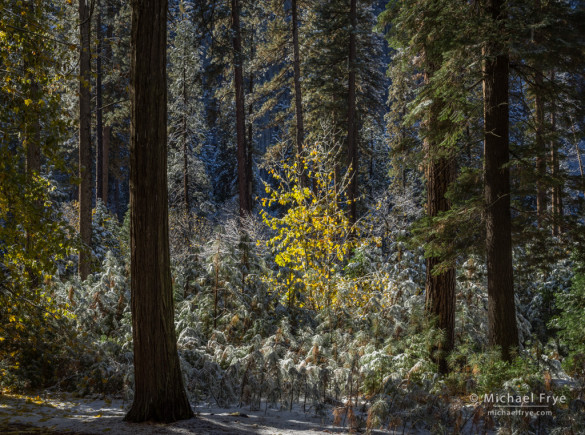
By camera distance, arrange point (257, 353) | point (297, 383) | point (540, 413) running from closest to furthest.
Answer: point (540, 413), point (297, 383), point (257, 353)

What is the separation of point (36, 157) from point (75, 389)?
20.0 feet

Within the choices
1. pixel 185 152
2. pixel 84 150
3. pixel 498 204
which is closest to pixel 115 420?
pixel 498 204

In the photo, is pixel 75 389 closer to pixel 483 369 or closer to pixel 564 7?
pixel 483 369

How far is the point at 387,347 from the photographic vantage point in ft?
21.7

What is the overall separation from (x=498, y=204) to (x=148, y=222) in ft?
15.3

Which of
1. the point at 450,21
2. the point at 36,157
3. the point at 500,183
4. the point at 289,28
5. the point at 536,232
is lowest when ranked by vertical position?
the point at 536,232

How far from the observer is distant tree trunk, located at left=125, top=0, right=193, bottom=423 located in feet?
14.3

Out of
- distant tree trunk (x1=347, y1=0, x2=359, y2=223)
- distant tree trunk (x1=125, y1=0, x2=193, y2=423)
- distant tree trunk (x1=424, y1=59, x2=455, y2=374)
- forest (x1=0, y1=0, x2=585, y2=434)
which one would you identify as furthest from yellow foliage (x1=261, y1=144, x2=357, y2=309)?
distant tree trunk (x1=347, y1=0, x2=359, y2=223)

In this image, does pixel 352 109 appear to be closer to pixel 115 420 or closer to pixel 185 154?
pixel 185 154

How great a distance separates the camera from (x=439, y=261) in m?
6.86

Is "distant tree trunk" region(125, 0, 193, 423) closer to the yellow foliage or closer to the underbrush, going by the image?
the underbrush

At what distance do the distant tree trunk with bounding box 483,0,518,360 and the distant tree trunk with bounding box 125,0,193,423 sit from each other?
4.34m

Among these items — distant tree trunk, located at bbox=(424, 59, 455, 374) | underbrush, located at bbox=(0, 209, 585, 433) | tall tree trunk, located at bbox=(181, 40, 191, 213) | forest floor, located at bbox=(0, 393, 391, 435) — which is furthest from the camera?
tall tree trunk, located at bbox=(181, 40, 191, 213)

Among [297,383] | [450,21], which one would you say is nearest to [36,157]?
[297,383]
